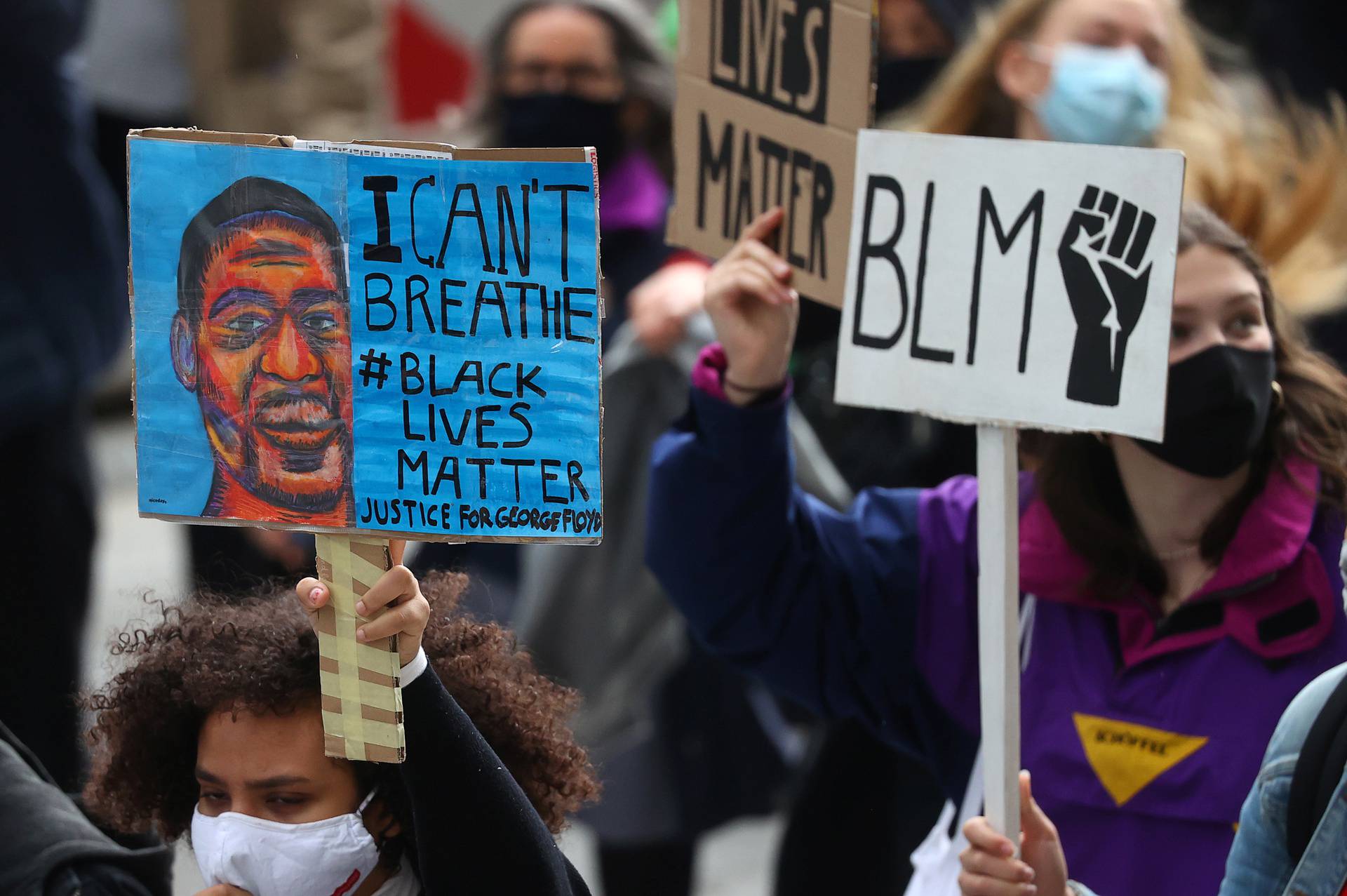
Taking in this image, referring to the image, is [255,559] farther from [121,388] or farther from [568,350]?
[121,388]

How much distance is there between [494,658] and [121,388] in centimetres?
638

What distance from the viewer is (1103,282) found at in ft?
7.68

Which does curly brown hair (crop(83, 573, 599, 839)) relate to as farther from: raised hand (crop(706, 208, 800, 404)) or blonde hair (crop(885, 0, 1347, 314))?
blonde hair (crop(885, 0, 1347, 314))

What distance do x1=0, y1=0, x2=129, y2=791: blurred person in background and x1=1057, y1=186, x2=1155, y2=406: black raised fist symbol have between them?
7.78 ft

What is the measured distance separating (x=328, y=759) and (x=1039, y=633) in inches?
41.6

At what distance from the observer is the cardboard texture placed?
2004mm

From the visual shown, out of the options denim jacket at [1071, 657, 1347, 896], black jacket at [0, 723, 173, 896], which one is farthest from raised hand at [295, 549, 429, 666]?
denim jacket at [1071, 657, 1347, 896]

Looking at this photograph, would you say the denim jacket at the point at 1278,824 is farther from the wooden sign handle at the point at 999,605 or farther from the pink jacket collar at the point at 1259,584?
the pink jacket collar at the point at 1259,584

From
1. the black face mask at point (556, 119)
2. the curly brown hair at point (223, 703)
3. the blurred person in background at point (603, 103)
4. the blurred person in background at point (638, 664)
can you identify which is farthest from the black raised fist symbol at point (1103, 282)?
the black face mask at point (556, 119)

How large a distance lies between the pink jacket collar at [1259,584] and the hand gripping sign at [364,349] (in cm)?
92

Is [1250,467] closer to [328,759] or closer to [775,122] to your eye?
[775,122]

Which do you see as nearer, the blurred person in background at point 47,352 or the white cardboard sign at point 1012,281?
the white cardboard sign at point 1012,281

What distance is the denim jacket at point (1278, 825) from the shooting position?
204 centimetres

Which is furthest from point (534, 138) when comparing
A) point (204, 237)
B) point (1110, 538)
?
point (204, 237)
